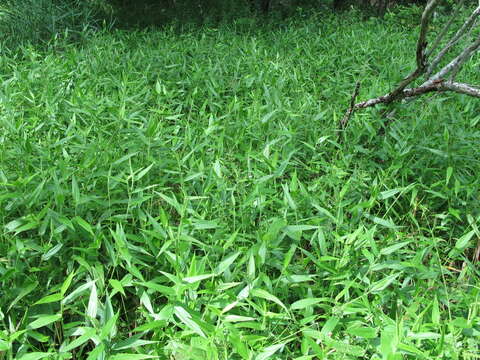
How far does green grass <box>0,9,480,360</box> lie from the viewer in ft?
3.29

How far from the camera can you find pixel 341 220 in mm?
1331

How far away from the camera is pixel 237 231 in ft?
3.97

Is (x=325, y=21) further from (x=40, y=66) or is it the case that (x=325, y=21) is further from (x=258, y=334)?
(x=258, y=334)

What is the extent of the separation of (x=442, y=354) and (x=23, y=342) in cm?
92

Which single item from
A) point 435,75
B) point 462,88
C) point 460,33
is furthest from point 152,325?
point 460,33

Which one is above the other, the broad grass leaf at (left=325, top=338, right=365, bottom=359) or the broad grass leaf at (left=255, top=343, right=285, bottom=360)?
the broad grass leaf at (left=325, top=338, right=365, bottom=359)

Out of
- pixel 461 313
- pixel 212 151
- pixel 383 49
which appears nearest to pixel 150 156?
pixel 212 151

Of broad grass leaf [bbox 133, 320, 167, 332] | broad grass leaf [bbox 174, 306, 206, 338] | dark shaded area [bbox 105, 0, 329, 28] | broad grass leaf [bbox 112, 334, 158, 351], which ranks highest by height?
broad grass leaf [bbox 174, 306, 206, 338]

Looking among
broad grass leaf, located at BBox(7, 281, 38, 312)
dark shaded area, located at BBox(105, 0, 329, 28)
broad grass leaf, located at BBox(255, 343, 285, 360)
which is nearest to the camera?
broad grass leaf, located at BBox(255, 343, 285, 360)

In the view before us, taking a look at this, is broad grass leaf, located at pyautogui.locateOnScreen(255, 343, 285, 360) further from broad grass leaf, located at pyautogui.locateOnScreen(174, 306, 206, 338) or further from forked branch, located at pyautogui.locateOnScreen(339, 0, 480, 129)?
forked branch, located at pyautogui.locateOnScreen(339, 0, 480, 129)

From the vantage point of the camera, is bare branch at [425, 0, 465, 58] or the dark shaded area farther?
the dark shaded area

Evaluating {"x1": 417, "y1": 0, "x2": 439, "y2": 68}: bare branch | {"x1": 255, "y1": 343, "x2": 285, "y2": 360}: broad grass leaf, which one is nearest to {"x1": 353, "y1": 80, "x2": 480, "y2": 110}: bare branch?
{"x1": 417, "y1": 0, "x2": 439, "y2": 68}: bare branch

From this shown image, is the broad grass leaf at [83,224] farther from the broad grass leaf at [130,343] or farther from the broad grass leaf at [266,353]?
the broad grass leaf at [266,353]

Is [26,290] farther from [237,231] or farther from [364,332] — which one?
[364,332]
